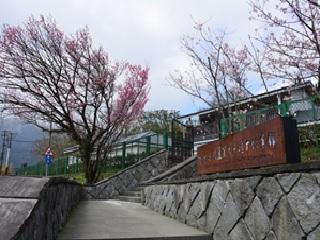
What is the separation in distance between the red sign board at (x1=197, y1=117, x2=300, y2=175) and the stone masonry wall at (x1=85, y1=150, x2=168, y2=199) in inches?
357

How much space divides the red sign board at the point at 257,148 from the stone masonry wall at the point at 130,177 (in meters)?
9.06

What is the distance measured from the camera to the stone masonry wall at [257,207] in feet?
9.23

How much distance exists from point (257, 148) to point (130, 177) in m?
11.2

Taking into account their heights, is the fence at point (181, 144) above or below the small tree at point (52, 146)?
below

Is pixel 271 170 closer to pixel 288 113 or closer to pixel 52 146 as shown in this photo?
pixel 288 113

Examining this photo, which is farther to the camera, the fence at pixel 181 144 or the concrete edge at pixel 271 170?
the fence at pixel 181 144

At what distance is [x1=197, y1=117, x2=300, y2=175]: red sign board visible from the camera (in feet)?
10.9

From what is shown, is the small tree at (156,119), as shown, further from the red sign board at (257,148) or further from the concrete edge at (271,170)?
the concrete edge at (271,170)

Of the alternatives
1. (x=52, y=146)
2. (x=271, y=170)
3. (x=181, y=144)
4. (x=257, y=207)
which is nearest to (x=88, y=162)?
(x=181, y=144)

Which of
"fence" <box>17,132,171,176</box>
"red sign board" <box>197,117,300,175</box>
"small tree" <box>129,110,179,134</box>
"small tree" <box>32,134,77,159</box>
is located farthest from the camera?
"small tree" <box>32,134,77,159</box>

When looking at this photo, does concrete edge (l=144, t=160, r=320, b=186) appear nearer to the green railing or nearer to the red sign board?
the red sign board

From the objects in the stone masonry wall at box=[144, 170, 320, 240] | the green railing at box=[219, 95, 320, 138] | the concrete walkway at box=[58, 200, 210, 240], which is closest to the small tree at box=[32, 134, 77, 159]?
the green railing at box=[219, 95, 320, 138]

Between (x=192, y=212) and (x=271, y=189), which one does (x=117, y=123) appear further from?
(x=271, y=189)

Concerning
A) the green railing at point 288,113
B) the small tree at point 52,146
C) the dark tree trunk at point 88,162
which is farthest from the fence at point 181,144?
the small tree at point 52,146
